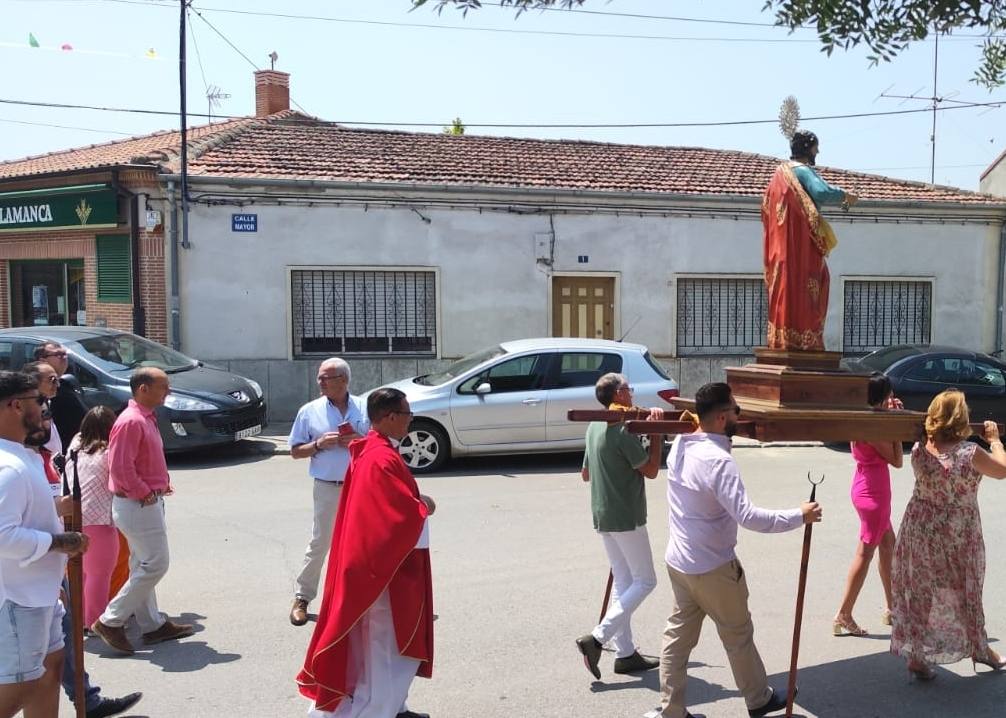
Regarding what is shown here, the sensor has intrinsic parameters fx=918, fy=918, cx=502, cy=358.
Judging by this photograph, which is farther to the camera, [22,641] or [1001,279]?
[1001,279]

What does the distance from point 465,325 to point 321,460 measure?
32.1ft

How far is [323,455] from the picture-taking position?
5.65 metres

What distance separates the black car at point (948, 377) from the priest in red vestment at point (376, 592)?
946cm

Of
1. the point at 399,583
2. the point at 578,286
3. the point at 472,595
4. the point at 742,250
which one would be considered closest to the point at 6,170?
the point at 578,286

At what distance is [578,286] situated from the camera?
1575cm

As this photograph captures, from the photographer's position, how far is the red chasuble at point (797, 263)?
464 cm

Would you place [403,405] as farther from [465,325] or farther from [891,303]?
[891,303]

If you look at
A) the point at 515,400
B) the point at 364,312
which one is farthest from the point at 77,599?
the point at 364,312

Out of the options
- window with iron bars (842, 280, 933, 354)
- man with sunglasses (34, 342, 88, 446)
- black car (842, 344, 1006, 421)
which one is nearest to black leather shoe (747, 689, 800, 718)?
man with sunglasses (34, 342, 88, 446)

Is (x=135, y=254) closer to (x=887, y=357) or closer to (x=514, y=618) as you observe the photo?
(x=514, y=618)

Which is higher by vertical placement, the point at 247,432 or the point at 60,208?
the point at 60,208

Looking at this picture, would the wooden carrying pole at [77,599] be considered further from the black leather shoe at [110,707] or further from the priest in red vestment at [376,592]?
the priest in red vestment at [376,592]

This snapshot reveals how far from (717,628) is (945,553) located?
1366 mm

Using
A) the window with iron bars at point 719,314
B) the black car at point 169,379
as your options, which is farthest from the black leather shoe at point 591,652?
the window with iron bars at point 719,314
